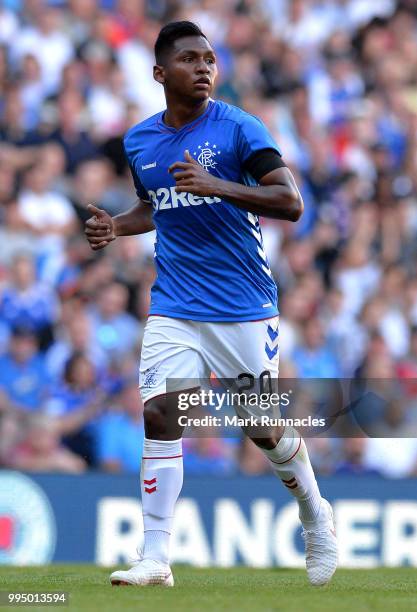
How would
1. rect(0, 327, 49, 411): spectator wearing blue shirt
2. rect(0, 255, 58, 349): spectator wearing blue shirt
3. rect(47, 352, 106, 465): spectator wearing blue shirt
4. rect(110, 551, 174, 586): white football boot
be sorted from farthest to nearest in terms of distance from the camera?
rect(0, 255, 58, 349): spectator wearing blue shirt < rect(0, 327, 49, 411): spectator wearing blue shirt < rect(47, 352, 106, 465): spectator wearing blue shirt < rect(110, 551, 174, 586): white football boot

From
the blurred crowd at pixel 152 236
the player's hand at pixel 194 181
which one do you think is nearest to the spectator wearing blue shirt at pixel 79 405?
the blurred crowd at pixel 152 236

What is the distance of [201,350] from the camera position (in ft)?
21.5

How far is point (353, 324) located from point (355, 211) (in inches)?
65.8

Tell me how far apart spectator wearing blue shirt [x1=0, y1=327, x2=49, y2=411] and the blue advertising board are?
1.53 m

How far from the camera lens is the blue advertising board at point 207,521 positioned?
9.59m

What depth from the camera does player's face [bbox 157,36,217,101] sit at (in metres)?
6.50

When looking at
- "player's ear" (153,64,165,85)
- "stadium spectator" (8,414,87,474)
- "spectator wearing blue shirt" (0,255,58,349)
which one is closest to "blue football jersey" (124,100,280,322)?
"player's ear" (153,64,165,85)

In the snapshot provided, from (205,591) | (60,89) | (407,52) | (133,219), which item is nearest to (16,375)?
(60,89)

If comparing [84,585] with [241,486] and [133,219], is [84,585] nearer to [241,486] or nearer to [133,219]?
[133,219]

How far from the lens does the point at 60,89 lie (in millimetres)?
13242

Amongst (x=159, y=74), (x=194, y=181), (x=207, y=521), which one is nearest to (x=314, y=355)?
(x=207, y=521)

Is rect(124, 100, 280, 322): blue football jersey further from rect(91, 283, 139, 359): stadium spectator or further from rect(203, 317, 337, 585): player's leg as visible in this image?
Answer: rect(91, 283, 139, 359): stadium spectator

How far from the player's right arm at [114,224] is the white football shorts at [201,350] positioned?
537mm

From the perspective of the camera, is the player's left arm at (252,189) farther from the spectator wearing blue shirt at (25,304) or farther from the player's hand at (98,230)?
the spectator wearing blue shirt at (25,304)
